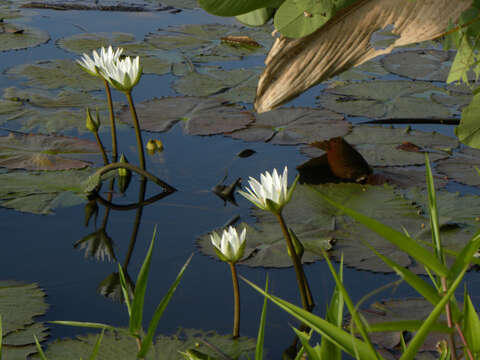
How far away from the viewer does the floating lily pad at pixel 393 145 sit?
6.21 feet

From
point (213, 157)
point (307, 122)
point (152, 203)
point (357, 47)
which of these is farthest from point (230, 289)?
point (307, 122)

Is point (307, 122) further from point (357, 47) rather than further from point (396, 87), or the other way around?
point (357, 47)

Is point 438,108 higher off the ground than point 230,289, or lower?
higher

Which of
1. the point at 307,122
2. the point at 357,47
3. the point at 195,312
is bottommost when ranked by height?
the point at 195,312

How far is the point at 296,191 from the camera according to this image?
1.68 meters

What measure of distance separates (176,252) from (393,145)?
35.8 inches

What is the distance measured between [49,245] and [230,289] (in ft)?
1.48

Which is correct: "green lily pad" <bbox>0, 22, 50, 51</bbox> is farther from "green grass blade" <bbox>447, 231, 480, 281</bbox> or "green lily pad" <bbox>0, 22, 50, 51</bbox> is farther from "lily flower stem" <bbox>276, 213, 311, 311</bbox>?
"green grass blade" <bbox>447, 231, 480, 281</bbox>

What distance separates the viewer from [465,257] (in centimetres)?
50

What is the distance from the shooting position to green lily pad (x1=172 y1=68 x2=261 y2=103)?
94.2 inches

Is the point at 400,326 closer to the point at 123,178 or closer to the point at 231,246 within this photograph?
the point at 231,246

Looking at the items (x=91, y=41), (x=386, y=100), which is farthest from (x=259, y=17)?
(x=91, y=41)

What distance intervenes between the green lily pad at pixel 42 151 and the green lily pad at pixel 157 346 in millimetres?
785

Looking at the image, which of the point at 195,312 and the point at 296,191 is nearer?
the point at 195,312
